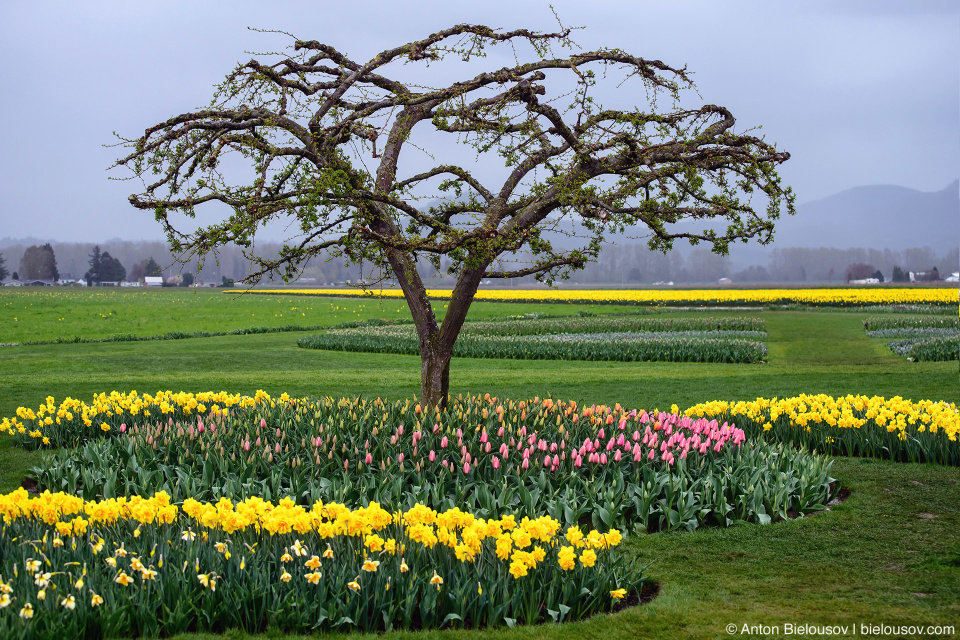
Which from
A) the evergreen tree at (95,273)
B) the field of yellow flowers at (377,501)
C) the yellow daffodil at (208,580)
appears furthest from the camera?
the evergreen tree at (95,273)

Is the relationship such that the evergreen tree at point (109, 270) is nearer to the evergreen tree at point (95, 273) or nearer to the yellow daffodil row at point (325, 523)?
the evergreen tree at point (95, 273)

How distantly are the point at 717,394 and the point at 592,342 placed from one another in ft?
31.1

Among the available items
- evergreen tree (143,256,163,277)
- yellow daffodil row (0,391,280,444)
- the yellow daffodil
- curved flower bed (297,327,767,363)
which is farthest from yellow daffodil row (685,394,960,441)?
curved flower bed (297,327,767,363)

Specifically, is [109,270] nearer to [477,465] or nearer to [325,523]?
[477,465]

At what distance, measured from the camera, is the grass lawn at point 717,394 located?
5.57 meters

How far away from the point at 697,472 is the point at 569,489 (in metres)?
1.64

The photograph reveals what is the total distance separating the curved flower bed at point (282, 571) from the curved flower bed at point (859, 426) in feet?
19.4

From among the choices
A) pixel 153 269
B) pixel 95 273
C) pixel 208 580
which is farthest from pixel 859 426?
pixel 95 273

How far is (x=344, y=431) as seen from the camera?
370 inches

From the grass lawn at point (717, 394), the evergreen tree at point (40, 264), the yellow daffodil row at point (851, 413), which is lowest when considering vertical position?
the grass lawn at point (717, 394)

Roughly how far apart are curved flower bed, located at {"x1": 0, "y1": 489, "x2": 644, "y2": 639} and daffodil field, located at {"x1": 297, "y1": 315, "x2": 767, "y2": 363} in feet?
64.3

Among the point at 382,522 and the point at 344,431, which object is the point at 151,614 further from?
the point at 344,431

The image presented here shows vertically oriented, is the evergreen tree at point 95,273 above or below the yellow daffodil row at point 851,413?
above

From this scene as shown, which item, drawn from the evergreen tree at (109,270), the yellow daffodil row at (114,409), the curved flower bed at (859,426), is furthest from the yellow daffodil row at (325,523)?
the evergreen tree at (109,270)
